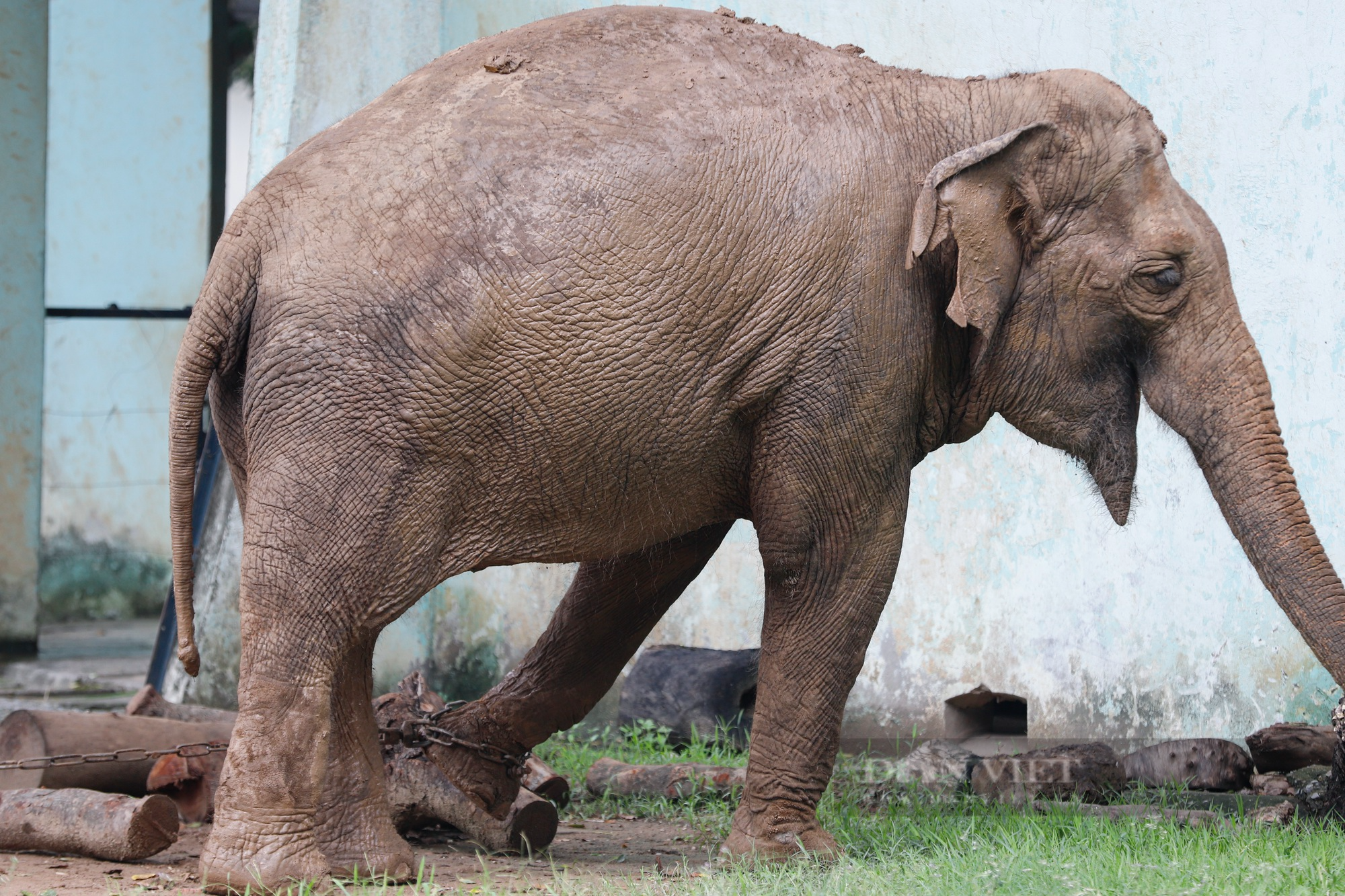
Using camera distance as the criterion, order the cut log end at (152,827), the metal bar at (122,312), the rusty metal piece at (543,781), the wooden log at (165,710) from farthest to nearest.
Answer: the metal bar at (122,312) < the wooden log at (165,710) < the rusty metal piece at (543,781) < the cut log end at (152,827)

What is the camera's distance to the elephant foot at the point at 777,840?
A: 14.3 feet

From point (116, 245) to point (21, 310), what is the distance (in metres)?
1.03

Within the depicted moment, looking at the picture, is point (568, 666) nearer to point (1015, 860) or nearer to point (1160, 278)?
point (1015, 860)

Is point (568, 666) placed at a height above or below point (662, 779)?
above

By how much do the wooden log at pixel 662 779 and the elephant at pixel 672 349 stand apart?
1384 mm

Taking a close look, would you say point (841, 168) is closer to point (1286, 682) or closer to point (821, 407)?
point (821, 407)

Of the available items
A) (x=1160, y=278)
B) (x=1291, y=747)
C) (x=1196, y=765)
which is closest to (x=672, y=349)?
(x=1160, y=278)

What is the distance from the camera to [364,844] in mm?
4219

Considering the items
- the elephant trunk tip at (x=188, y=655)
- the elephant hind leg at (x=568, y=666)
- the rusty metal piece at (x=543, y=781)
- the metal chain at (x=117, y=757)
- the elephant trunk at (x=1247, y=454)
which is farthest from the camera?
the rusty metal piece at (x=543, y=781)

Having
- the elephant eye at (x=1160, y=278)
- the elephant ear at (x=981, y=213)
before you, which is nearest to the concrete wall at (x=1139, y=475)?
the elephant eye at (x=1160, y=278)

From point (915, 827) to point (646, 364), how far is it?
173 centimetres

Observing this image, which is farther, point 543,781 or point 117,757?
point 543,781

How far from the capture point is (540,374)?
4.01 meters

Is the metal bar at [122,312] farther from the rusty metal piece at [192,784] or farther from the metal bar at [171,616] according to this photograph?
the rusty metal piece at [192,784]
